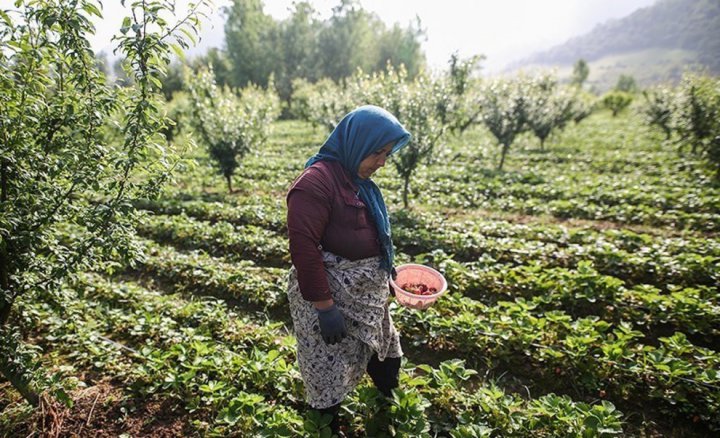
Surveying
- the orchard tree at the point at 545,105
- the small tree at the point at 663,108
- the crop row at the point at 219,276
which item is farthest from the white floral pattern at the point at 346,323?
the small tree at the point at 663,108

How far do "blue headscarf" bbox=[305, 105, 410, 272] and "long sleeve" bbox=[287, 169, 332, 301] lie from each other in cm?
29

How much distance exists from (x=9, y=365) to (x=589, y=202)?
1099 cm

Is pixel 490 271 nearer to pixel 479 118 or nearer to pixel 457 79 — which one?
pixel 457 79

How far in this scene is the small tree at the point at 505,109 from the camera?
42.5 ft

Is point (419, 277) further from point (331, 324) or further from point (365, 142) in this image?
point (365, 142)

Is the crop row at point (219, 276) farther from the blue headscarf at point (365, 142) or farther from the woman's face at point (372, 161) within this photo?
the woman's face at point (372, 161)

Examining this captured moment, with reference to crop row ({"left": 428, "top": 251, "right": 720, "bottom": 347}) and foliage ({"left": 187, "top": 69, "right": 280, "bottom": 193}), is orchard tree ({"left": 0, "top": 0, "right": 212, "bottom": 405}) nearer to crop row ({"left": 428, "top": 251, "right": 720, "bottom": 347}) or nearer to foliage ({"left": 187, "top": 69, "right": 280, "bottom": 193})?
crop row ({"left": 428, "top": 251, "right": 720, "bottom": 347})

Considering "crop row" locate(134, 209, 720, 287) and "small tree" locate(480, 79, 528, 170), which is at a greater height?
"small tree" locate(480, 79, 528, 170)

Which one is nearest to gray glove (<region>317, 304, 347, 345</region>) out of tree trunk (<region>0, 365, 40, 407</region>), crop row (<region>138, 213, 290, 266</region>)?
tree trunk (<region>0, 365, 40, 407</region>)

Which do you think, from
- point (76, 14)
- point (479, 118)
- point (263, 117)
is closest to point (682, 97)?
point (479, 118)

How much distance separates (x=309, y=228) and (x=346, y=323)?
79 cm

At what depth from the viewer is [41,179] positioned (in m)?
2.77

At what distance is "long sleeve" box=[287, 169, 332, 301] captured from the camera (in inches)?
80.1

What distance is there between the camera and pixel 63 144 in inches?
110
